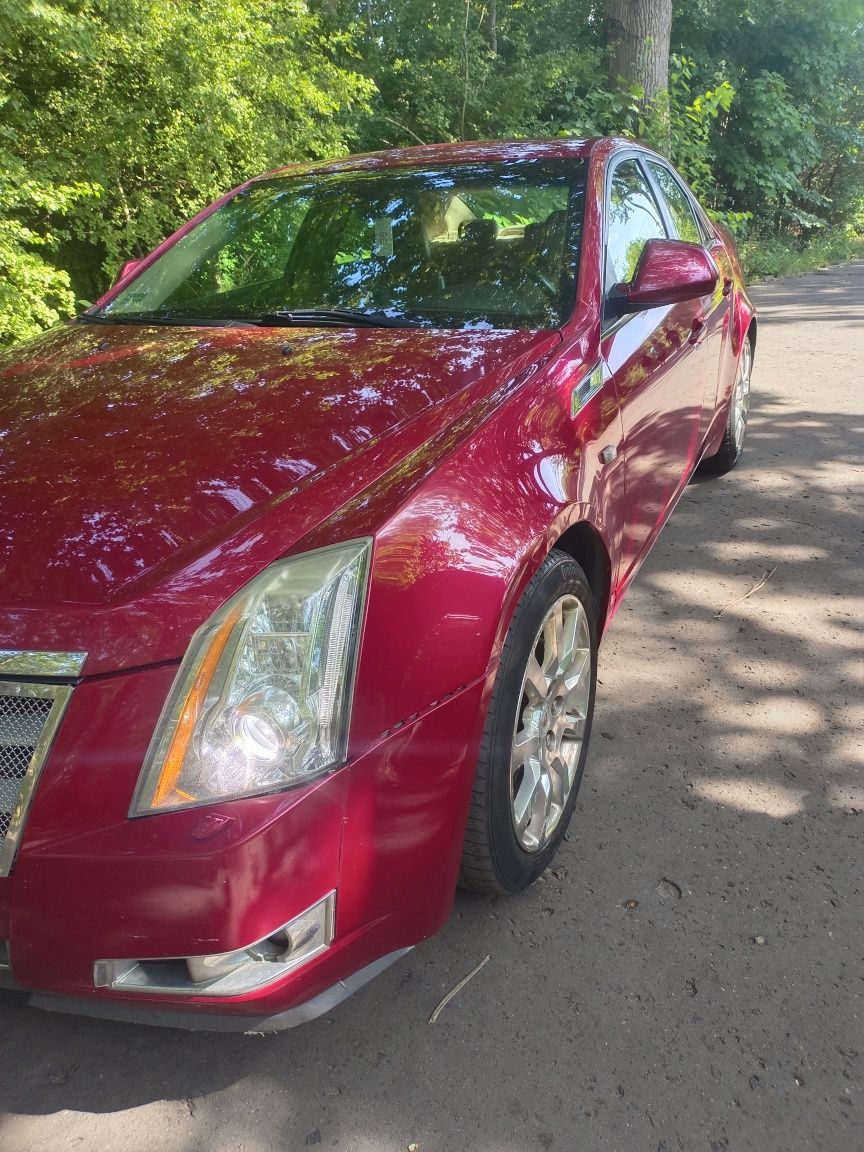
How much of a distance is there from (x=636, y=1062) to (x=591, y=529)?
1.19 meters

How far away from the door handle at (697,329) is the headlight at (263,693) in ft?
7.73

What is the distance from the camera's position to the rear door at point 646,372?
9.09 ft

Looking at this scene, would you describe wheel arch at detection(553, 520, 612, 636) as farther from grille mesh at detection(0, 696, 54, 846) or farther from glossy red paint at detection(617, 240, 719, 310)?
grille mesh at detection(0, 696, 54, 846)

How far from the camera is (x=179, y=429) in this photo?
216 cm

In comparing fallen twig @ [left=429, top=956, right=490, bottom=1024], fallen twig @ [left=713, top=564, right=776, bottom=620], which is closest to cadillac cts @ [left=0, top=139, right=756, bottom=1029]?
fallen twig @ [left=429, top=956, right=490, bottom=1024]

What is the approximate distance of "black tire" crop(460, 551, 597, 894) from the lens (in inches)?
75.0

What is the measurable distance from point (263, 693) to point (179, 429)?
84 centimetres

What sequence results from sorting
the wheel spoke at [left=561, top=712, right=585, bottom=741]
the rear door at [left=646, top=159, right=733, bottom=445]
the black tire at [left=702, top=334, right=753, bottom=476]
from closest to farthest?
the wheel spoke at [left=561, top=712, right=585, bottom=741]
the rear door at [left=646, top=159, right=733, bottom=445]
the black tire at [left=702, top=334, right=753, bottom=476]

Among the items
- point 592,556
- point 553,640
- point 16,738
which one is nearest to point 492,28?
point 592,556

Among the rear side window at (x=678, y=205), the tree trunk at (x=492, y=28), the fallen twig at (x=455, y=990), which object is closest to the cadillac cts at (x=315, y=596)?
the fallen twig at (x=455, y=990)

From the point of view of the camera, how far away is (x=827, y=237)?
20.3 metres

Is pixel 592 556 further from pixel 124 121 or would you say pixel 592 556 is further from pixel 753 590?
pixel 124 121

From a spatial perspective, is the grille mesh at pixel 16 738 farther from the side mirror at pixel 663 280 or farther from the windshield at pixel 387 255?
the side mirror at pixel 663 280

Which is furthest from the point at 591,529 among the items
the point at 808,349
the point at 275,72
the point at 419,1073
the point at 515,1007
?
the point at 808,349
